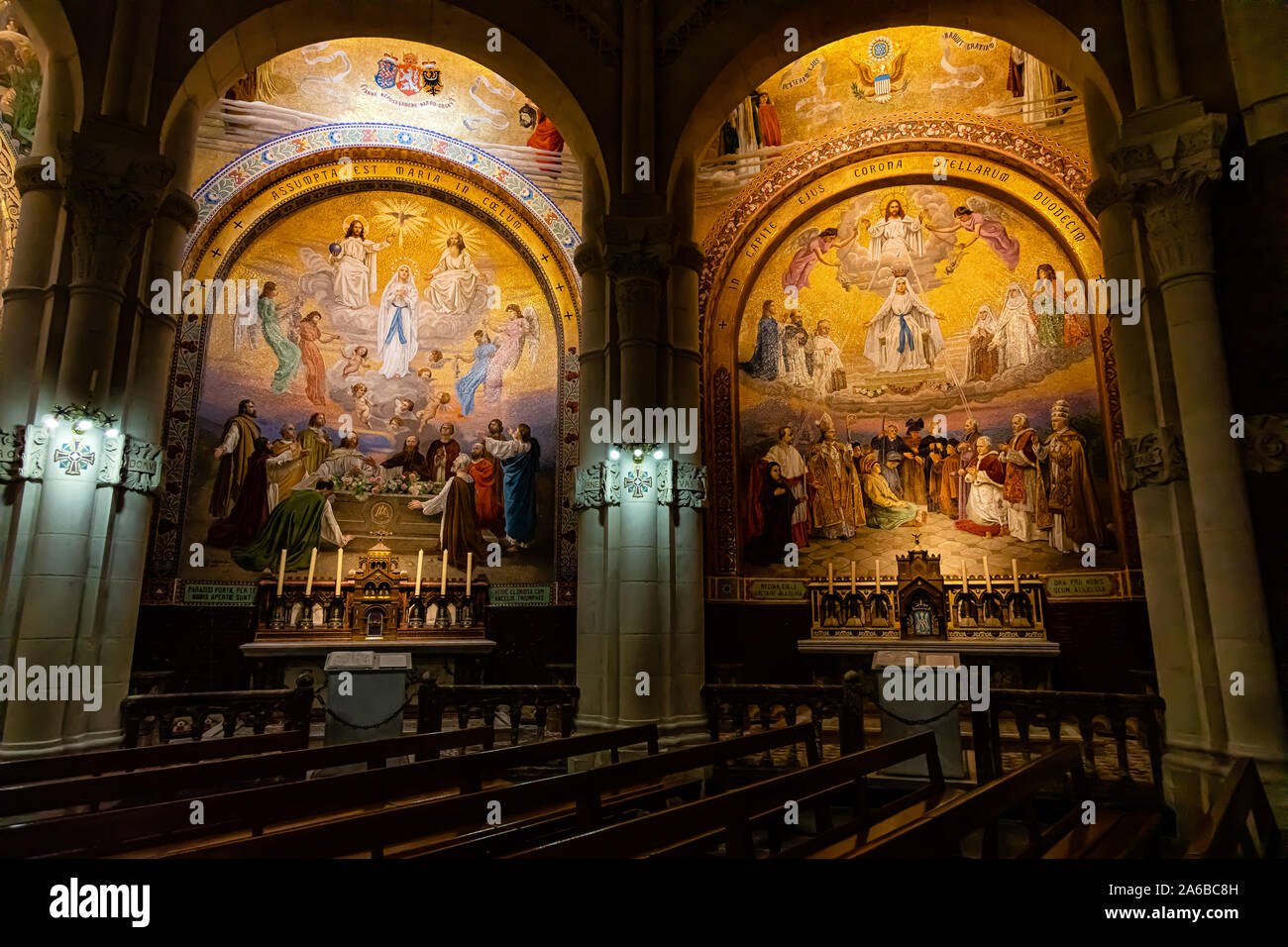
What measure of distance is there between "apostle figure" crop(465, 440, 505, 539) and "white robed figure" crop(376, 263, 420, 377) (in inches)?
86.4

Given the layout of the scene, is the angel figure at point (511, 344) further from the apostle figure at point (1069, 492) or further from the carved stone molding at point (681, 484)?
the apostle figure at point (1069, 492)

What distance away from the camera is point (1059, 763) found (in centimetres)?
482

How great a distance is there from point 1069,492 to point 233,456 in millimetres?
13918

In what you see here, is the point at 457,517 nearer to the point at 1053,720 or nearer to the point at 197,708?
the point at 197,708

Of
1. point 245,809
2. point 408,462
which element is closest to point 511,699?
point 245,809

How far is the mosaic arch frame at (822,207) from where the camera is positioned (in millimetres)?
13297

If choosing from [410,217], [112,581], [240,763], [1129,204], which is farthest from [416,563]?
[1129,204]

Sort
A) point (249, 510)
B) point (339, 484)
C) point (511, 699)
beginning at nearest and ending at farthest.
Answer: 1. point (511, 699)
2. point (249, 510)
3. point (339, 484)

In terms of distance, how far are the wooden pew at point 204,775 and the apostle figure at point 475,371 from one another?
9.22m

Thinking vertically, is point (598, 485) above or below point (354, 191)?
below

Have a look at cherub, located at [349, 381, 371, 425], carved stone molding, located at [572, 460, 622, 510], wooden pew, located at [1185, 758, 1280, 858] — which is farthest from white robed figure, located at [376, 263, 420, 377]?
wooden pew, located at [1185, 758, 1280, 858]

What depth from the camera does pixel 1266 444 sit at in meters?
7.17

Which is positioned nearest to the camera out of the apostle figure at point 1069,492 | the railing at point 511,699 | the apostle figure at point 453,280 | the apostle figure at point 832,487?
the railing at point 511,699

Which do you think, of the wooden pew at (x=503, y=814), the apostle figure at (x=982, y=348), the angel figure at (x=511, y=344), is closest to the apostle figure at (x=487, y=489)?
the angel figure at (x=511, y=344)
